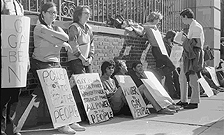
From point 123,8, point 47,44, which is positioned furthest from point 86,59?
point 123,8

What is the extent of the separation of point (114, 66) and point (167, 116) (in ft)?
4.13

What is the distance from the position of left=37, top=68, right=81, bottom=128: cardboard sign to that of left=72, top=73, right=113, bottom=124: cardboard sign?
405 mm

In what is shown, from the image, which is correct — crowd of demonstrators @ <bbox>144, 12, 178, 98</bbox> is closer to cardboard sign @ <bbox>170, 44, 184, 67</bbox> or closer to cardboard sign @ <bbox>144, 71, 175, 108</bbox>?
cardboard sign @ <bbox>170, 44, 184, 67</bbox>

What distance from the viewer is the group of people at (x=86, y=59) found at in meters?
4.42

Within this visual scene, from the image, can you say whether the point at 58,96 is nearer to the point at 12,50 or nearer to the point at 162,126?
the point at 12,50

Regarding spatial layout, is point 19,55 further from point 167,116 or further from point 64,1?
point 167,116

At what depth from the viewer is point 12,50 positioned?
3447 millimetres

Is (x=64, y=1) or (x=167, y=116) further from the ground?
(x=64, y=1)

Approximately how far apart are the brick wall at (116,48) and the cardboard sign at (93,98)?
536mm

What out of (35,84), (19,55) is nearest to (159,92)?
(35,84)

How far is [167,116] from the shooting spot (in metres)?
5.62

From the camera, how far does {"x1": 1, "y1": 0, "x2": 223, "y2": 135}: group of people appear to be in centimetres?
442

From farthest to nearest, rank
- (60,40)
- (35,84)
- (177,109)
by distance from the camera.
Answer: (177,109) → (35,84) → (60,40)

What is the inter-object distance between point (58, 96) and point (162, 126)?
A: 5.11 feet
